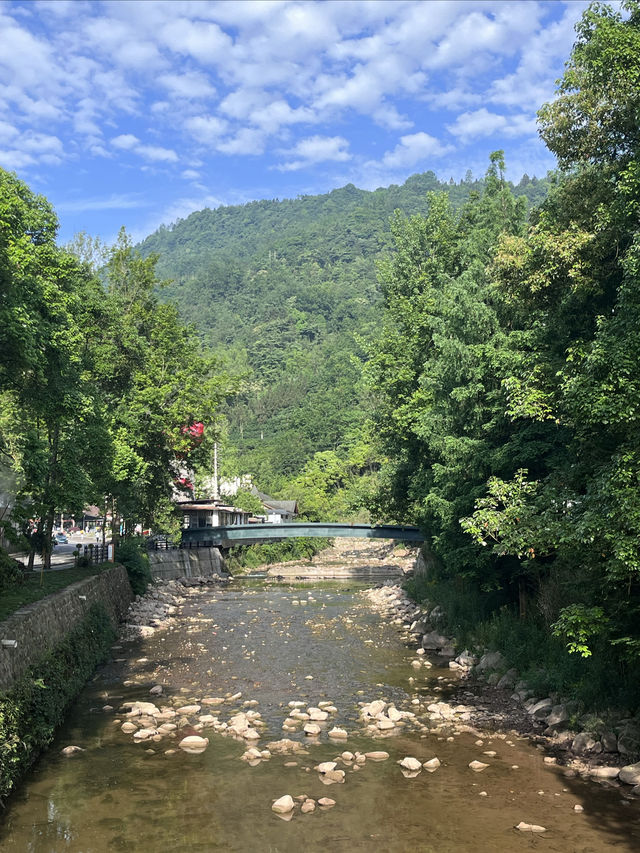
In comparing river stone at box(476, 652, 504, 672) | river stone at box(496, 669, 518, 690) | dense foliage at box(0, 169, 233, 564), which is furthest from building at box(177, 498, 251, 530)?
river stone at box(496, 669, 518, 690)

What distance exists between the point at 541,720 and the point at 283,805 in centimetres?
793

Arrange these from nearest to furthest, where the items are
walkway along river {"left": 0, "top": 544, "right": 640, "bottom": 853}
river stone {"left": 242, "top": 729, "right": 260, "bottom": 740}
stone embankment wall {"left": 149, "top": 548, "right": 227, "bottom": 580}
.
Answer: walkway along river {"left": 0, "top": 544, "right": 640, "bottom": 853} < river stone {"left": 242, "top": 729, "right": 260, "bottom": 740} < stone embankment wall {"left": 149, "top": 548, "right": 227, "bottom": 580}

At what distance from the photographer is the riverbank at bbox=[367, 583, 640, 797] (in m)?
14.7

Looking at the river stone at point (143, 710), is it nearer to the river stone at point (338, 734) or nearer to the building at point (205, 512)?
the river stone at point (338, 734)

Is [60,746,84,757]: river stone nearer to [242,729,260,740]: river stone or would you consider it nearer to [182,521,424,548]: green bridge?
[242,729,260,740]: river stone

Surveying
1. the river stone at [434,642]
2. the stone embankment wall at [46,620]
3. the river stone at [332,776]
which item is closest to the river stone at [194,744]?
the river stone at [332,776]

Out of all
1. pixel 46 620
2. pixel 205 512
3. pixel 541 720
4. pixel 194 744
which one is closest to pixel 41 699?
pixel 46 620

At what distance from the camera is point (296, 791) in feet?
46.1

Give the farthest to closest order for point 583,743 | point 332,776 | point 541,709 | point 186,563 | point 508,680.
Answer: point 186,563 < point 508,680 < point 541,709 < point 583,743 < point 332,776

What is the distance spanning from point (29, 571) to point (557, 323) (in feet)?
76.2

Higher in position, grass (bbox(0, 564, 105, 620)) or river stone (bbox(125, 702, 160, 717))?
grass (bbox(0, 564, 105, 620))

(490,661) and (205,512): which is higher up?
(490,661)

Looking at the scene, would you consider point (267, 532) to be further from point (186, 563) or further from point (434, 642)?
point (434, 642)

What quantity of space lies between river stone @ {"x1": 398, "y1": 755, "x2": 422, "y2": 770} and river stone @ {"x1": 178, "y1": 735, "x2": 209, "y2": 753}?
4.76 meters
